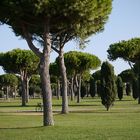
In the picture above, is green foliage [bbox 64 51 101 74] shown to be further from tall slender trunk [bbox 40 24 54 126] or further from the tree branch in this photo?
tall slender trunk [bbox 40 24 54 126]

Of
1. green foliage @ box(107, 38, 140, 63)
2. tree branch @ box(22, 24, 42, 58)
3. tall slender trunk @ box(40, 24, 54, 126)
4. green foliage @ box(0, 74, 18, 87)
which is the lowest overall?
tall slender trunk @ box(40, 24, 54, 126)

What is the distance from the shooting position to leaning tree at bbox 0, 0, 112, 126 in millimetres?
23391

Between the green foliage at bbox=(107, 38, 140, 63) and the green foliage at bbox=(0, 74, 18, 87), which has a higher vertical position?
the green foliage at bbox=(107, 38, 140, 63)

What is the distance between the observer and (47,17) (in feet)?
81.9

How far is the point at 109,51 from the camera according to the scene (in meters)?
70.6

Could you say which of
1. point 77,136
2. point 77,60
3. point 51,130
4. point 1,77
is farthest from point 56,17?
point 1,77

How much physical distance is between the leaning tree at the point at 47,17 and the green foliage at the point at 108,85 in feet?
55.5

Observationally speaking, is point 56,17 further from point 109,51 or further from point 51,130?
point 109,51

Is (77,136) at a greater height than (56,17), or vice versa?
(56,17)

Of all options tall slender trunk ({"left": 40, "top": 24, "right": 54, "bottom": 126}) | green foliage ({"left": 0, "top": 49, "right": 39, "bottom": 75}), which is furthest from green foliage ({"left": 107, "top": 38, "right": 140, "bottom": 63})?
tall slender trunk ({"left": 40, "top": 24, "right": 54, "bottom": 126})

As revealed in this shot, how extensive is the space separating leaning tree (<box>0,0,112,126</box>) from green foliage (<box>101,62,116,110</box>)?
1692 centimetres

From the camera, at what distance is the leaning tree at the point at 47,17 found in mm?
23391

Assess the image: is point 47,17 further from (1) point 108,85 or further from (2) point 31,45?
(1) point 108,85

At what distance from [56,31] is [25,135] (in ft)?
34.8
